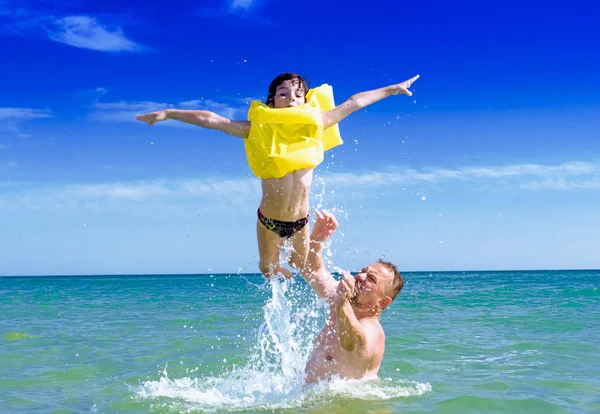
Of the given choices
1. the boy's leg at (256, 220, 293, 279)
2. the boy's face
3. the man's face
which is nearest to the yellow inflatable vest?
the boy's face

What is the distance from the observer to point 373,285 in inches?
192

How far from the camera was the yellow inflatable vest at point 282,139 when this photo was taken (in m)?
5.18

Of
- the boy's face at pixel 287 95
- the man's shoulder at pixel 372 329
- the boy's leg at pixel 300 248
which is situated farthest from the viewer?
the boy's leg at pixel 300 248

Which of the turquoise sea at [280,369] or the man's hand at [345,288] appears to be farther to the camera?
the turquoise sea at [280,369]

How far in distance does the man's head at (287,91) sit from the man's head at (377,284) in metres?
1.58

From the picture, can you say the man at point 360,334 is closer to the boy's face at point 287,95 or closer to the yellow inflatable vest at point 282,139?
the yellow inflatable vest at point 282,139

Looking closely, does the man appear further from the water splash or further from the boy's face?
the boy's face

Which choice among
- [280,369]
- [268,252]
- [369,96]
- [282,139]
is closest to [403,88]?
[369,96]

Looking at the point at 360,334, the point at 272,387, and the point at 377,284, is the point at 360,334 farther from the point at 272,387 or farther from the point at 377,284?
the point at 272,387

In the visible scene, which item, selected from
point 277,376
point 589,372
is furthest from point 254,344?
point 589,372

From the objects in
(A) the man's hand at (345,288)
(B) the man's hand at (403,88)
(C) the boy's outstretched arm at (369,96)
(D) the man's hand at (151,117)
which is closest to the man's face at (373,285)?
(A) the man's hand at (345,288)

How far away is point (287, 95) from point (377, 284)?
1798 millimetres

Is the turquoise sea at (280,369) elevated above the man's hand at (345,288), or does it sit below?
below

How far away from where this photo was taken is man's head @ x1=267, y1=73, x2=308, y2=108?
5320mm
